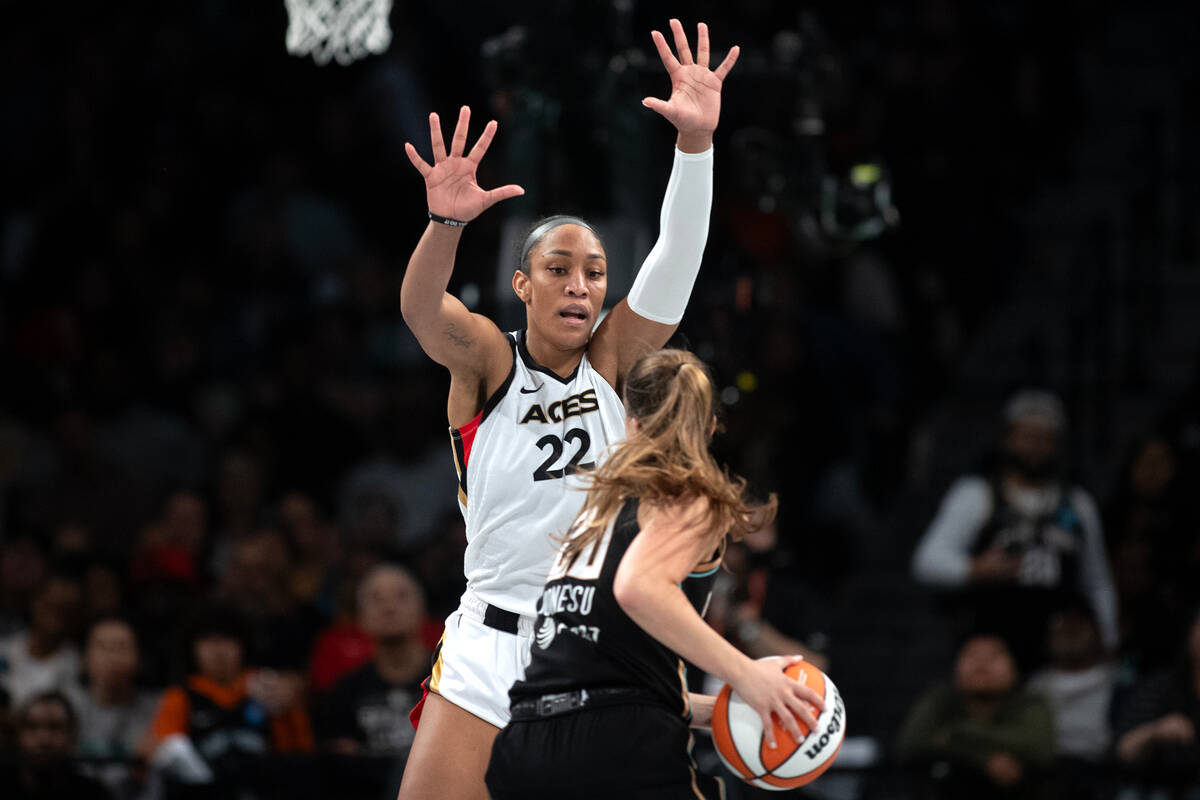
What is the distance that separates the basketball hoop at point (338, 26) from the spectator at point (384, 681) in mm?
2568

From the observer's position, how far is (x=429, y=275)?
4.83 meters

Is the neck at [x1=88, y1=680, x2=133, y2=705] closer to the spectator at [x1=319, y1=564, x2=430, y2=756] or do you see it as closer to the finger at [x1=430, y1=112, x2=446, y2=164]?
the spectator at [x1=319, y1=564, x2=430, y2=756]

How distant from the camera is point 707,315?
8.22m

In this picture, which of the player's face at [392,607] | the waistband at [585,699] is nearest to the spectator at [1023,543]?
the player's face at [392,607]

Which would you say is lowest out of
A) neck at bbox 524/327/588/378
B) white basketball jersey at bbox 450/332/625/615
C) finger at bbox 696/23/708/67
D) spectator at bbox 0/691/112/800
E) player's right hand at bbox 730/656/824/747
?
spectator at bbox 0/691/112/800

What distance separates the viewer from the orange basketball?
14.3 feet

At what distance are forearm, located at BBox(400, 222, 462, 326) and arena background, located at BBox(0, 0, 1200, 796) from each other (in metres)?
2.59

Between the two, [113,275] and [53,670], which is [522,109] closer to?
[53,670]

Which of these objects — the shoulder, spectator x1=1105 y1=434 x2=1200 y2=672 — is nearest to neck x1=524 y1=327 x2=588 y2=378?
the shoulder

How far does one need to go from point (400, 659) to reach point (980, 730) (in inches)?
110

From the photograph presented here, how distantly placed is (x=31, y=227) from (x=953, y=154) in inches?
262

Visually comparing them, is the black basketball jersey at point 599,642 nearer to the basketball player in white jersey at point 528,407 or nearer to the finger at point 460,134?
the basketball player in white jersey at point 528,407

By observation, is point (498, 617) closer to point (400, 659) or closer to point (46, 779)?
point (400, 659)

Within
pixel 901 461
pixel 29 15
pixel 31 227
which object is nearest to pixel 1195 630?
pixel 901 461
